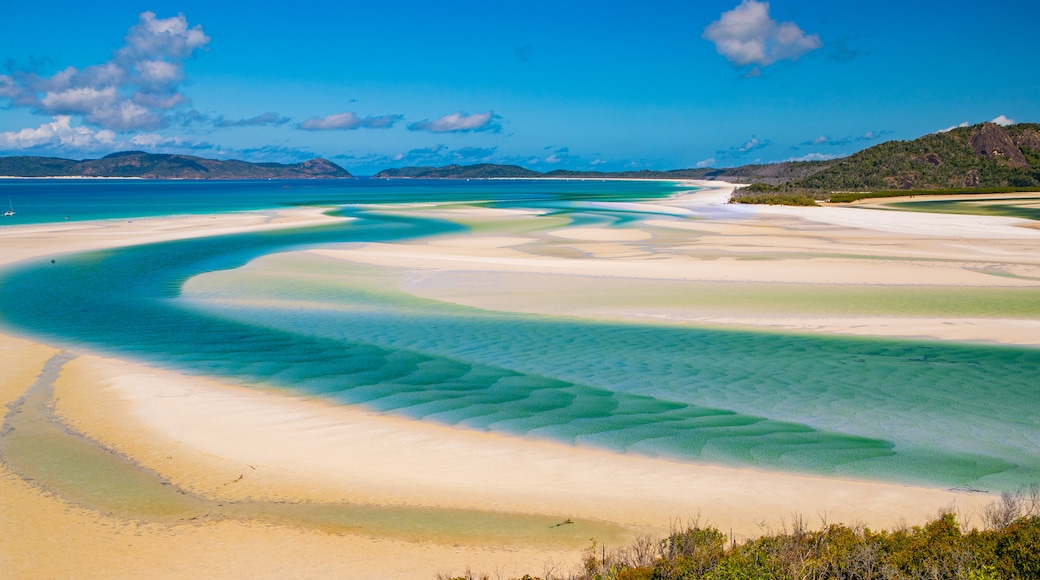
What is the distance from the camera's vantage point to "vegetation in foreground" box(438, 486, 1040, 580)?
4.91 m

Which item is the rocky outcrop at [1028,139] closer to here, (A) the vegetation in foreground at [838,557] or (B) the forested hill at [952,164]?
(B) the forested hill at [952,164]

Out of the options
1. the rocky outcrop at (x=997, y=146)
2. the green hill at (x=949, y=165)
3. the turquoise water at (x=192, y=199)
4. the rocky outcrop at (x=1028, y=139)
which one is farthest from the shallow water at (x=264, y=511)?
the rocky outcrop at (x=1028, y=139)

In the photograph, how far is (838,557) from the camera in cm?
511

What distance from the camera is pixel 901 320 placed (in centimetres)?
1495

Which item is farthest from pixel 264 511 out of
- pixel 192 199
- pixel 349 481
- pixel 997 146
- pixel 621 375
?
pixel 997 146

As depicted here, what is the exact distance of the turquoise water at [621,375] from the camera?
8383 mm

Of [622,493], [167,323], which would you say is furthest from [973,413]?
[167,323]

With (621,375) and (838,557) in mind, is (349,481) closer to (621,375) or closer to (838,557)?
(838,557)

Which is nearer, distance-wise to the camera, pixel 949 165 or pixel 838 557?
pixel 838 557

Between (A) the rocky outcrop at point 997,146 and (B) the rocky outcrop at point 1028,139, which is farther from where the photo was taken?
(B) the rocky outcrop at point 1028,139

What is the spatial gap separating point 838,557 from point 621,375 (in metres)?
6.31

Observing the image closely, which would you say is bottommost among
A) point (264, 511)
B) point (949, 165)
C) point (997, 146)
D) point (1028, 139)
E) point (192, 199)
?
point (264, 511)

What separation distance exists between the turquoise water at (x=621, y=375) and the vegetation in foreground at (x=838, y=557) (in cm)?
224

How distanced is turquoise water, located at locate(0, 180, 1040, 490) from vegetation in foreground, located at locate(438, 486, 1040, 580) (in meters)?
2.24
